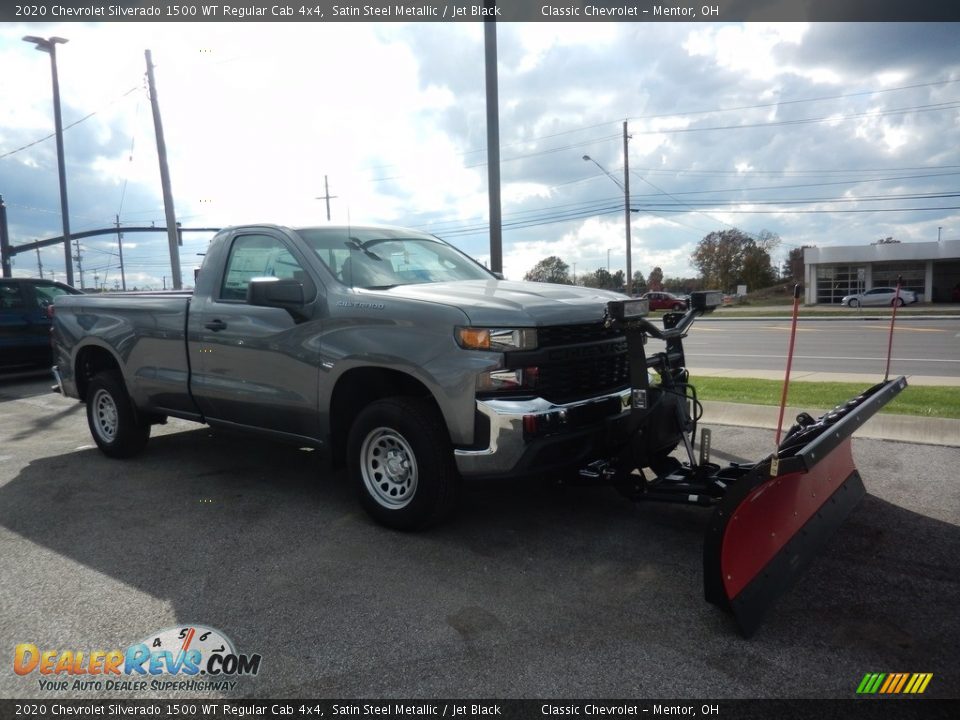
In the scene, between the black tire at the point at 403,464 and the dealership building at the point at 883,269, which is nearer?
the black tire at the point at 403,464

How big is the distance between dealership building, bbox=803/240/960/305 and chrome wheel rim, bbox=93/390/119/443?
56.6 m

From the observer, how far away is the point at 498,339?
4.02m

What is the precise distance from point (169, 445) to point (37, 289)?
8541mm

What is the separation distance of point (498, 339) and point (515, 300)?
0.36m

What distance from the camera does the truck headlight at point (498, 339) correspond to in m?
4.01

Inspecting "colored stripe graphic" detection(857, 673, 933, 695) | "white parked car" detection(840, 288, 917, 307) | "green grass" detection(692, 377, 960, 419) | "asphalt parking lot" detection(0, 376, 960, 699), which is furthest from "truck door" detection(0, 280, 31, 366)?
"white parked car" detection(840, 288, 917, 307)

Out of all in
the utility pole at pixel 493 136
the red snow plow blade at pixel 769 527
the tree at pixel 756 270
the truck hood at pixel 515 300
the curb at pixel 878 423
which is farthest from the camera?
the tree at pixel 756 270

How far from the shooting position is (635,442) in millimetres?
4172

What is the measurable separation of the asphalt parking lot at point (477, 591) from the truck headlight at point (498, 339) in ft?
4.09

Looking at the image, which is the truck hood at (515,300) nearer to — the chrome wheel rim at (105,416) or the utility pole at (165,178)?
the chrome wheel rim at (105,416)

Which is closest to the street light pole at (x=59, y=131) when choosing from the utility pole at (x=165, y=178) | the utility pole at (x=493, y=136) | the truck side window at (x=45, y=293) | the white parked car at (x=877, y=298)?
the utility pole at (x=165, y=178)

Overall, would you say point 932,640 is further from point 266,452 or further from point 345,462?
point 266,452

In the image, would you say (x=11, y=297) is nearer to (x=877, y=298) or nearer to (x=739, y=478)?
(x=739, y=478)

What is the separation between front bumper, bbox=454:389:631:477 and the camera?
3.94m
